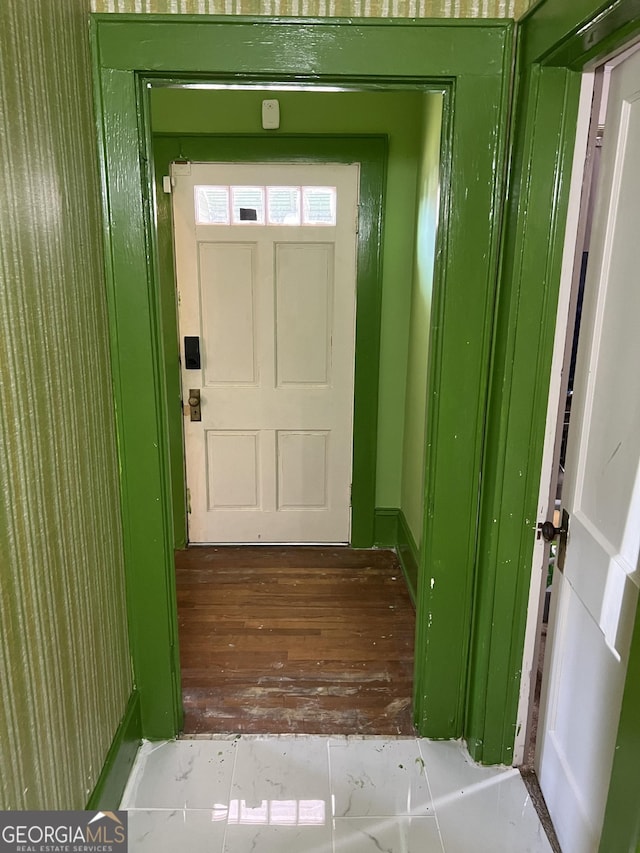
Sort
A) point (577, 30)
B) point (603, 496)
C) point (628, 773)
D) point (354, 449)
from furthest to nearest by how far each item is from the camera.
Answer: point (354, 449)
point (603, 496)
point (577, 30)
point (628, 773)

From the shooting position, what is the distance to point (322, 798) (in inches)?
69.5

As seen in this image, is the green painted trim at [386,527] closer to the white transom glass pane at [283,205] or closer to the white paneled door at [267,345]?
the white paneled door at [267,345]

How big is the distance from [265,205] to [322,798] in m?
2.46

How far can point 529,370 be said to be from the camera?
1606 mm

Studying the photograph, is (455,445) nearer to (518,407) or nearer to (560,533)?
(518,407)

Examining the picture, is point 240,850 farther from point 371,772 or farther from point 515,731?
point 515,731

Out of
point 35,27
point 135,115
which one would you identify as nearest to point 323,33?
point 135,115

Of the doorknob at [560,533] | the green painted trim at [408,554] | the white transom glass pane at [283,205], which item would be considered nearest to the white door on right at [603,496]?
the doorknob at [560,533]

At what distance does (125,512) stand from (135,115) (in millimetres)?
1067

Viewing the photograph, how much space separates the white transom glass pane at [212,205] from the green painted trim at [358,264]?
0.14m

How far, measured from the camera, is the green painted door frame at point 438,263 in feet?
4.91

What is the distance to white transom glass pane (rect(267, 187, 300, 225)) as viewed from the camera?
2912mm

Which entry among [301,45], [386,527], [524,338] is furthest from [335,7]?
[386,527]

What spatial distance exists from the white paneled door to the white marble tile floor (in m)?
1.46
